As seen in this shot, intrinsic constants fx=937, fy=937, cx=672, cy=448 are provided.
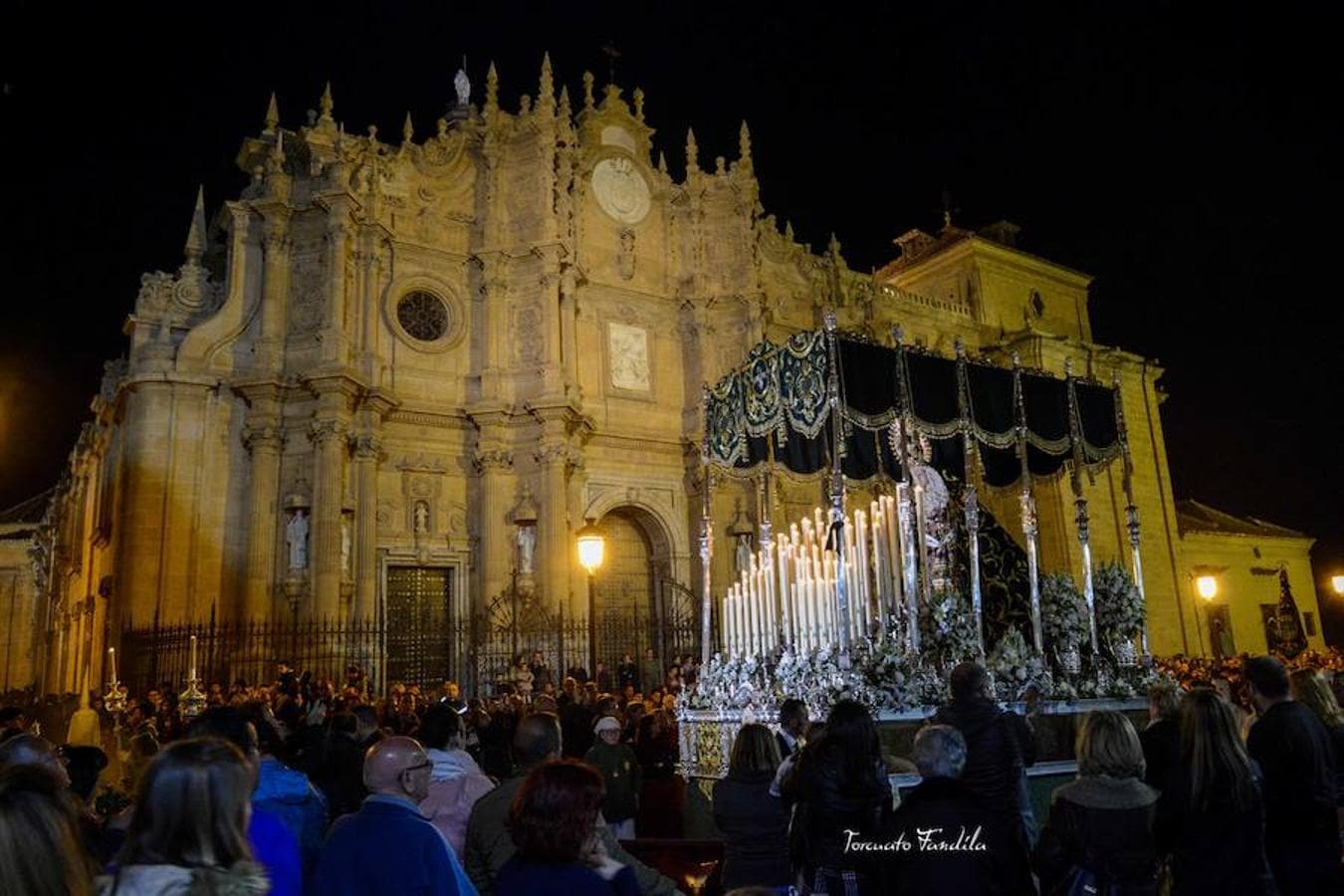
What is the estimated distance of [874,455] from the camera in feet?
45.6

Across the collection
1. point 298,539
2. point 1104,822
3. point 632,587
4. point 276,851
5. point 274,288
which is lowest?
point 1104,822

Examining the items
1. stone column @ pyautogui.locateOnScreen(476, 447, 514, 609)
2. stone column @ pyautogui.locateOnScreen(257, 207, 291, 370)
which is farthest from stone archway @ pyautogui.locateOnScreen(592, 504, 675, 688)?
stone column @ pyautogui.locateOnScreen(257, 207, 291, 370)

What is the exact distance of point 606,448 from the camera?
24.1 meters

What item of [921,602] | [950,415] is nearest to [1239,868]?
[921,602]

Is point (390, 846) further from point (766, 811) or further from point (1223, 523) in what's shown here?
point (1223, 523)

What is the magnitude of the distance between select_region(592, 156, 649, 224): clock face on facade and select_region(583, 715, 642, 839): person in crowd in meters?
20.3

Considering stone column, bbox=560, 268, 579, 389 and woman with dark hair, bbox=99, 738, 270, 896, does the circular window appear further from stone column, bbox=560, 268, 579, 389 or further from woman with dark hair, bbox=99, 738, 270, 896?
woman with dark hair, bbox=99, 738, 270, 896

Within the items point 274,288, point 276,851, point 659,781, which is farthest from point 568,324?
point 276,851

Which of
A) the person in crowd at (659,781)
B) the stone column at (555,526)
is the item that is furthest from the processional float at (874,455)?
the stone column at (555,526)

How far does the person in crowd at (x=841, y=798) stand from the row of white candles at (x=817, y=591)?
5.77m

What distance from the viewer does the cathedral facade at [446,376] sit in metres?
19.5

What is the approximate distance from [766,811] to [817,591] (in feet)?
21.3

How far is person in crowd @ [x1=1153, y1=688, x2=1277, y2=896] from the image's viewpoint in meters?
4.31

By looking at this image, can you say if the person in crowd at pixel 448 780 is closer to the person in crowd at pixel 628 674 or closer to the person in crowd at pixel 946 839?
the person in crowd at pixel 946 839
